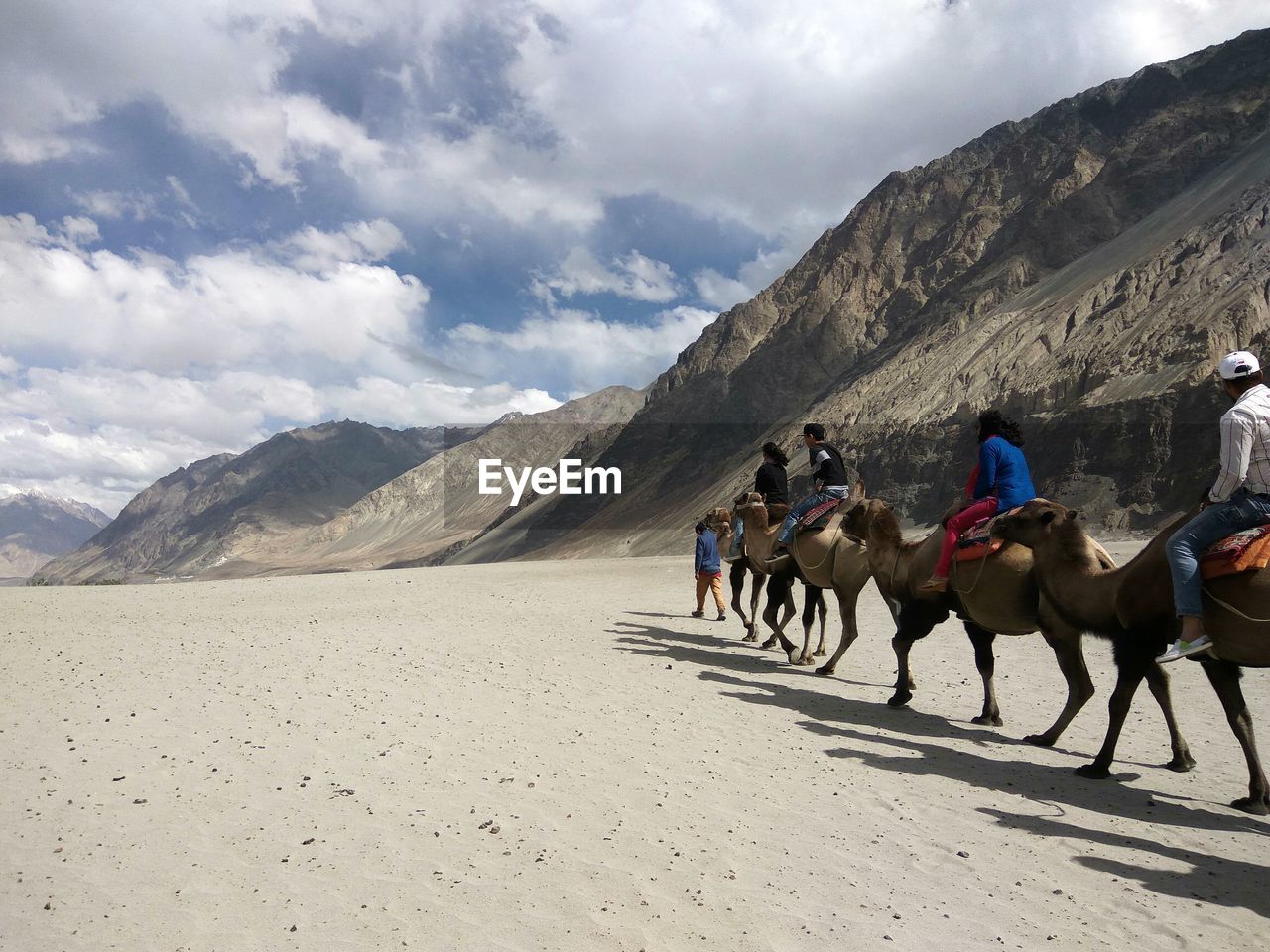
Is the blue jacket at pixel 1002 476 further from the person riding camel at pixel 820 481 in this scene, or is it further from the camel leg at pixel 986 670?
the person riding camel at pixel 820 481

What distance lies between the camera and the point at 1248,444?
208 inches

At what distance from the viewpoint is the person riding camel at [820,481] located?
35.4 ft

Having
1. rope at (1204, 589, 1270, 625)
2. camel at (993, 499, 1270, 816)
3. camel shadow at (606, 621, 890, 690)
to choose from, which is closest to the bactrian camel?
camel shadow at (606, 621, 890, 690)

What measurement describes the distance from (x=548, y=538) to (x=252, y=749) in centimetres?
8493

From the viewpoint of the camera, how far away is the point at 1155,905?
4410mm

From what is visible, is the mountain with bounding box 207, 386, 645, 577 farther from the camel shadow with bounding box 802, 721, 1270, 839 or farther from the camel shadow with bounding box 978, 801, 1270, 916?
the camel shadow with bounding box 978, 801, 1270, 916

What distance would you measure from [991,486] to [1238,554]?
8.59ft

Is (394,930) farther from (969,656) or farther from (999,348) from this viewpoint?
(999,348)

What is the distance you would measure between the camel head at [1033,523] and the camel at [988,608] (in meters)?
0.26

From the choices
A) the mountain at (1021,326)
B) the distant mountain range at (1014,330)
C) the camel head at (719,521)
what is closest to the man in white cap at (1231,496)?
the camel head at (719,521)

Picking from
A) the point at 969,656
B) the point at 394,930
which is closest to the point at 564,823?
the point at 394,930

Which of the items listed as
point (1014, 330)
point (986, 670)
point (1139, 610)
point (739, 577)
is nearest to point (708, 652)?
point (739, 577)

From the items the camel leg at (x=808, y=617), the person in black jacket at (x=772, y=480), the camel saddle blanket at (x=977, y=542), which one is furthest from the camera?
the person in black jacket at (x=772, y=480)

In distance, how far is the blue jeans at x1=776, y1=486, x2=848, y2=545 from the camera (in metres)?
10.7
